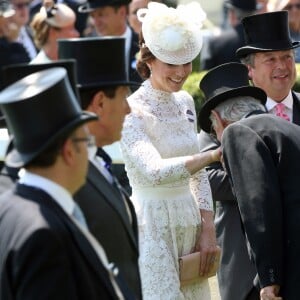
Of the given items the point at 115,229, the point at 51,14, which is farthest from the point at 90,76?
the point at 51,14

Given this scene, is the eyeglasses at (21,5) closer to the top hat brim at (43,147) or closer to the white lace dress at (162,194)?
the white lace dress at (162,194)

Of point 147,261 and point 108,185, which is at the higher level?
point 108,185

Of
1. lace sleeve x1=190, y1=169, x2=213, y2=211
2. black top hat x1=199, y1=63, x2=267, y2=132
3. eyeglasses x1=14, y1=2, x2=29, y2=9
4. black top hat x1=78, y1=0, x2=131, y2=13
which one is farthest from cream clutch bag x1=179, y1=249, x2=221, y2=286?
eyeglasses x1=14, y1=2, x2=29, y2=9

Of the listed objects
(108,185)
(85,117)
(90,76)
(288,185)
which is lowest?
(288,185)

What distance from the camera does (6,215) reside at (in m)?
3.52

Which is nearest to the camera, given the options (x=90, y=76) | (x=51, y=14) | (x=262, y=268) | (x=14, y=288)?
(x=14, y=288)

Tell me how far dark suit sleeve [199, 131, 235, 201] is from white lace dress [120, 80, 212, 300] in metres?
0.14

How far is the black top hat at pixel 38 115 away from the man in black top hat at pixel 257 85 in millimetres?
2194

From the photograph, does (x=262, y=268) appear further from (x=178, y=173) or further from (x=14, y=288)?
(x=14, y=288)

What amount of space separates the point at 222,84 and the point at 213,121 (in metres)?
0.28

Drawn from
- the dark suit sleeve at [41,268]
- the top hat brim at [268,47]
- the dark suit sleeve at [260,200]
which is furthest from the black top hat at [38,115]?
the top hat brim at [268,47]

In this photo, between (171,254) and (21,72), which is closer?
(21,72)

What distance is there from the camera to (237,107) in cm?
533

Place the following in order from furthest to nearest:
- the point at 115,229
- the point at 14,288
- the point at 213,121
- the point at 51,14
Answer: the point at 51,14 < the point at 213,121 < the point at 115,229 < the point at 14,288
